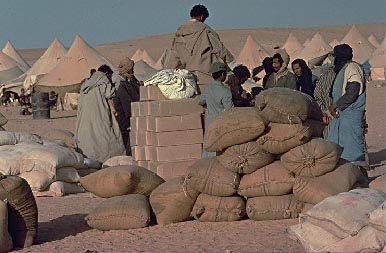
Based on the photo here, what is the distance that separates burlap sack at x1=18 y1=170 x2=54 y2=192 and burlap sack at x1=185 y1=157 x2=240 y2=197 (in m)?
2.63

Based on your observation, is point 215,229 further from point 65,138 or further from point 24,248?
point 65,138

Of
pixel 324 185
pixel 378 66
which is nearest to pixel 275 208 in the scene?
pixel 324 185

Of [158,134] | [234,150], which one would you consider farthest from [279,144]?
[158,134]

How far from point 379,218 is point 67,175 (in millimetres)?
5005

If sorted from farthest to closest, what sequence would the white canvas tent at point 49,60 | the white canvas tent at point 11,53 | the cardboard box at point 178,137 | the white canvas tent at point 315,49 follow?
1. the white canvas tent at point 11,53
2. the white canvas tent at point 315,49
3. the white canvas tent at point 49,60
4. the cardboard box at point 178,137

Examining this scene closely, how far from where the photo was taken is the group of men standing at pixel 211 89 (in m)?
8.99

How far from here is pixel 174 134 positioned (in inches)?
371

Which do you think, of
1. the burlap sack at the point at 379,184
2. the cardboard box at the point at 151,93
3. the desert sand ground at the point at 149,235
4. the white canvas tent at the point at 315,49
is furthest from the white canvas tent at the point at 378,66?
the burlap sack at the point at 379,184

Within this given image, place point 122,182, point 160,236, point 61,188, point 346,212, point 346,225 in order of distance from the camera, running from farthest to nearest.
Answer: point 61,188 → point 122,182 → point 160,236 → point 346,212 → point 346,225

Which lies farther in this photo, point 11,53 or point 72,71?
point 11,53

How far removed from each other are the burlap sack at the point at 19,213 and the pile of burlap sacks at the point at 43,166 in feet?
8.81

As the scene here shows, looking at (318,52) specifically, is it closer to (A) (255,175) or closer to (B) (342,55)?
(B) (342,55)

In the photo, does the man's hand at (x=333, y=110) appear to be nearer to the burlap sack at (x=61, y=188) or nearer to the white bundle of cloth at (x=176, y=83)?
the white bundle of cloth at (x=176, y=83)

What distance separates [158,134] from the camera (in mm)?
9422
